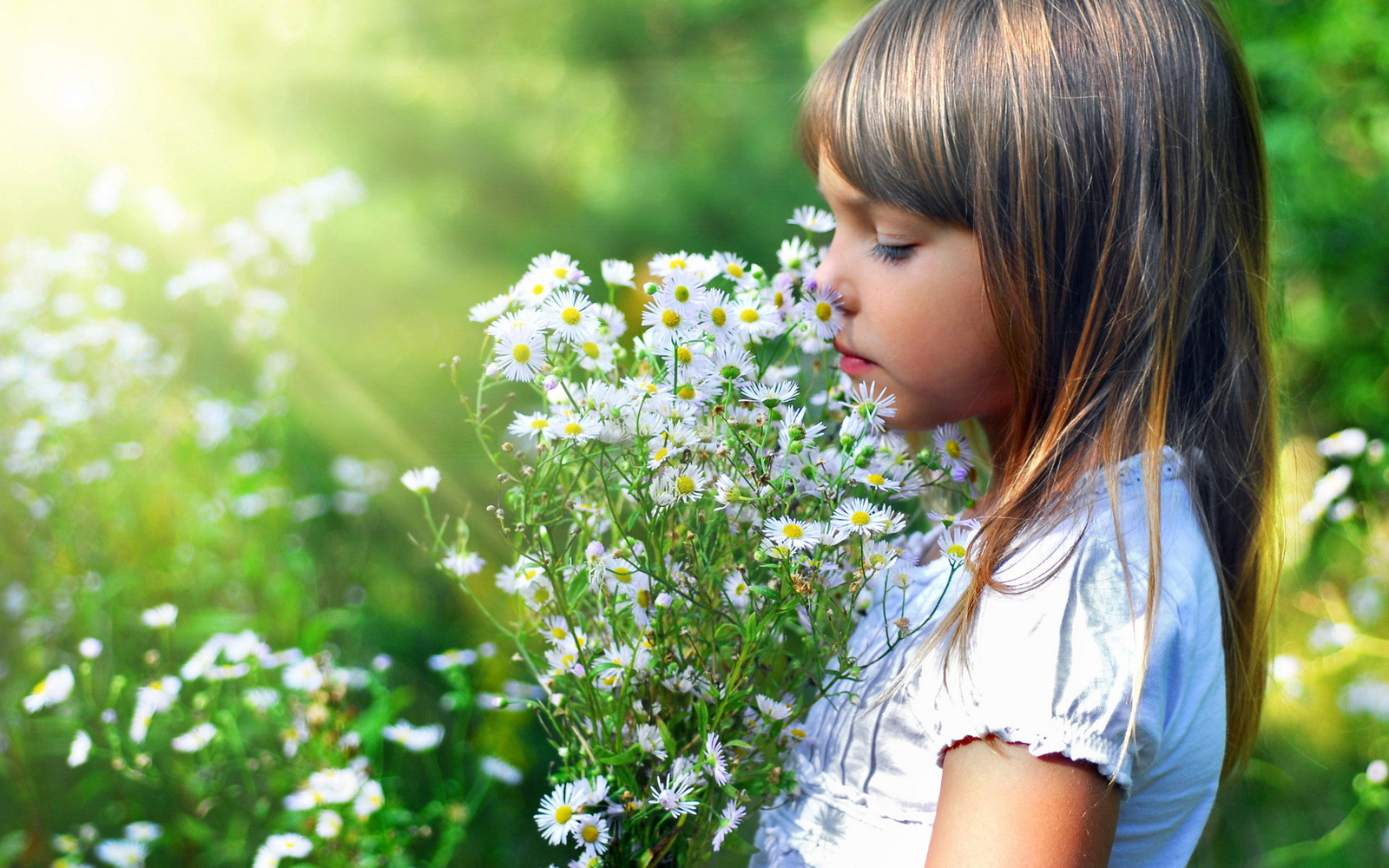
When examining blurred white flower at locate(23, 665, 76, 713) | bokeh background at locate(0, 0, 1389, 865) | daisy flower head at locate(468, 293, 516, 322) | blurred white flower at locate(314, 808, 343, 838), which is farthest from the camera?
bokeh background at locate(0, 0, 1389, 865)

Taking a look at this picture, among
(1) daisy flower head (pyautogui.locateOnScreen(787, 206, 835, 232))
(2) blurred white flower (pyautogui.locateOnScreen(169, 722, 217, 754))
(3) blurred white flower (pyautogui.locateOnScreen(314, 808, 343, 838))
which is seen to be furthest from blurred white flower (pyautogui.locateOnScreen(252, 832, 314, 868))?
(1) daisy flower head (pyautogui.locateOnScreen(787, 206, 835, 232))

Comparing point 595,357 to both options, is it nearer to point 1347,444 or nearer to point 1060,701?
point 1060,701

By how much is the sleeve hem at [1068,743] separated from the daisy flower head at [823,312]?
30cm

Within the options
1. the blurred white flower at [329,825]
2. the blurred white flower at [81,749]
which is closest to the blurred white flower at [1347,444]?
the blurred white flower at [329,825]

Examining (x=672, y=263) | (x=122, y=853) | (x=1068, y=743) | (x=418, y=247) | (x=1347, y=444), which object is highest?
(x=418, y=247)

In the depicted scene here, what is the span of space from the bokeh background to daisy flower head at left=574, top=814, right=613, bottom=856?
86 cm

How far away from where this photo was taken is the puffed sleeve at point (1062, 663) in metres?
0.60

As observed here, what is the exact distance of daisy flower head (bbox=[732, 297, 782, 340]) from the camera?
26.6 inches

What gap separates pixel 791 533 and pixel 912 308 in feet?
0.75

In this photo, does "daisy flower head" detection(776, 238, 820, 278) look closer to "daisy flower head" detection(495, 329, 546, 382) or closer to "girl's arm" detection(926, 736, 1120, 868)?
"daisy flower head" detection(495, 329, 546, 382)

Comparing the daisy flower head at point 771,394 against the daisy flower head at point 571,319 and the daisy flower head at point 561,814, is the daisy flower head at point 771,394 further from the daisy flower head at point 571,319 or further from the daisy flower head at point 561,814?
the daisy flower head at point 561,814

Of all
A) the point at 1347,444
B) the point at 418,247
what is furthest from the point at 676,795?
the point at 418,247

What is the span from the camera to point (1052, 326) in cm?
75

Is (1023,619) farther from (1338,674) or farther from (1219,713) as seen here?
(1338,674)
